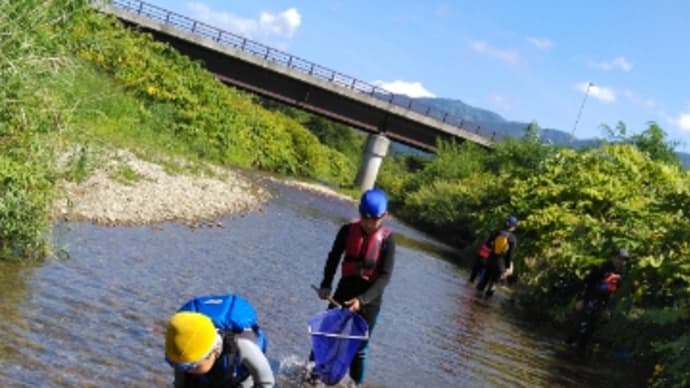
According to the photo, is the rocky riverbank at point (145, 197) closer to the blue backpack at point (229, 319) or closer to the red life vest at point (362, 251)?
the red life vest at point (362, 251)

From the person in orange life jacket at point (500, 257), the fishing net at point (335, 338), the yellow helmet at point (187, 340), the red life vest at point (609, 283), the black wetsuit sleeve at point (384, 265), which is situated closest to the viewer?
the yellow helmet at point (187, 340)

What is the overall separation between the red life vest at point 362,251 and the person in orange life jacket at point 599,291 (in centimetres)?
904

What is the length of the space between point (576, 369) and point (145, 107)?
2861 centimetres

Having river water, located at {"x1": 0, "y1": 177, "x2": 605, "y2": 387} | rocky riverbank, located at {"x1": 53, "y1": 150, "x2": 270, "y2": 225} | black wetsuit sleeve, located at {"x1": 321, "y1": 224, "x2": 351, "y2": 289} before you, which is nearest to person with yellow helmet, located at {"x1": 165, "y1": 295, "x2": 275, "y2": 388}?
river water, located at {"x1": 0, "y1": 177, "x2": 605, "y2": 387}

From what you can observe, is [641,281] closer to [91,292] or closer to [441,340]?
[441,340]

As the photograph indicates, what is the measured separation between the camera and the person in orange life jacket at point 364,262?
8.73 meters

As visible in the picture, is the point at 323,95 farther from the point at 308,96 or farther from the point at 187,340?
the point at 187,340

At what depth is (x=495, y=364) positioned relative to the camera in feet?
45.3

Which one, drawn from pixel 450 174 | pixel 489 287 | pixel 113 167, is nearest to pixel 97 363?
pixel 113 167

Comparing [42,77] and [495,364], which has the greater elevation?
[42,77]

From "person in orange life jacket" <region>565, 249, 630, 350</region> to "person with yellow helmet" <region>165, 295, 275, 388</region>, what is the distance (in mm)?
12365

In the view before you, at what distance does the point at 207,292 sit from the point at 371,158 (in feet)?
173

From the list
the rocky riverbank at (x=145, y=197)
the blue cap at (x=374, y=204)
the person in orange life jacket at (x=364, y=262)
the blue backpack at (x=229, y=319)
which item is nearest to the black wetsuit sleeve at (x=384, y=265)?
the person in orange life jacket at (x=364, y=262)

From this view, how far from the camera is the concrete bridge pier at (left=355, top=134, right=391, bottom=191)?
214 ft
